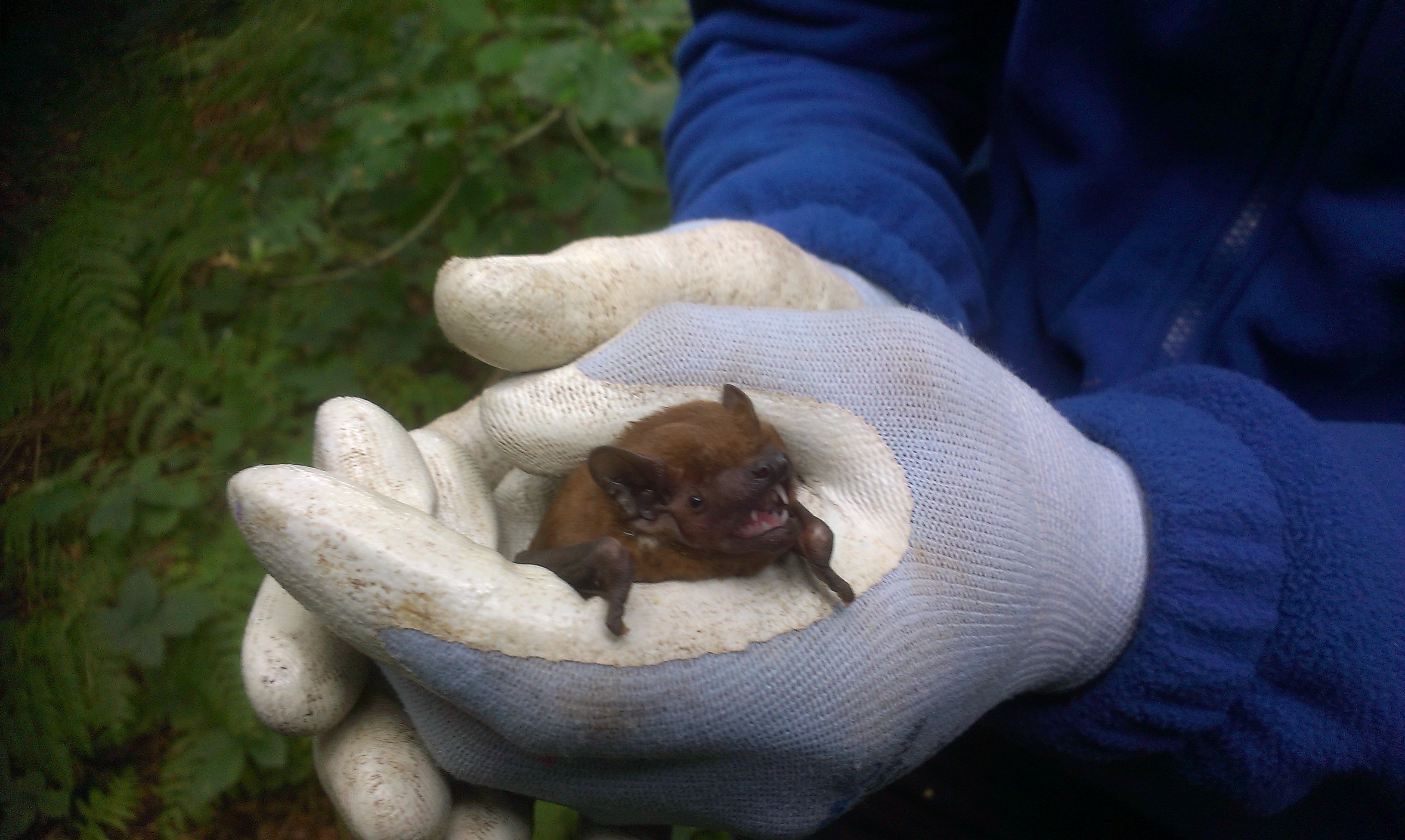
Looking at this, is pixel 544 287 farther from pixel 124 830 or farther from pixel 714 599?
pixel 124 830

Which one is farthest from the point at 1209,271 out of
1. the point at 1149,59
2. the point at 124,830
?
the point at 124,830

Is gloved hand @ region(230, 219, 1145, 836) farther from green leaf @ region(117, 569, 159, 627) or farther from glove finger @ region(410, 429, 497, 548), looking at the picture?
Result: green leaf @ region(117, 569, 159, 627)

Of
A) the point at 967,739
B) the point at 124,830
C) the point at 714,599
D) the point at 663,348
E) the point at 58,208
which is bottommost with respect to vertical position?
the point at 967,739

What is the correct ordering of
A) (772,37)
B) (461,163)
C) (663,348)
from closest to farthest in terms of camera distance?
(663,348), (772,37), (461,163)

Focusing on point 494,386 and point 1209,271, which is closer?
point 494,386

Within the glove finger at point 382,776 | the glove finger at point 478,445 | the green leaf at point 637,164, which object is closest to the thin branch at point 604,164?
the green leaf at point 637,164

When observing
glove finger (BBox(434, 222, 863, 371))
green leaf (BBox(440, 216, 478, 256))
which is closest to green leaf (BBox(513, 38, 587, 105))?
green leaf (BBox(440, 216, 478, 256))
